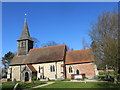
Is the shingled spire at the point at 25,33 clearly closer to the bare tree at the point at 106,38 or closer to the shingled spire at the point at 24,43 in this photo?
the shingled spire at the point at 24,43

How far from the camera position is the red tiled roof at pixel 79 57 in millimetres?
31609

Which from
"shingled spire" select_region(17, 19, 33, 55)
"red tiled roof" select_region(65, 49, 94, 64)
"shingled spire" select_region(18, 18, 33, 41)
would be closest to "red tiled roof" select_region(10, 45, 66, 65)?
"shingled spire" select_region(17, 19, 33, 55)

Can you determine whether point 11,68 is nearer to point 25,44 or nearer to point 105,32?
point 25,44

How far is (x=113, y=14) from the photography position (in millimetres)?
18453

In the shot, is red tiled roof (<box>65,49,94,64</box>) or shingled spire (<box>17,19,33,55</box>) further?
shingled spire (<box>17,19,33,55</box>)

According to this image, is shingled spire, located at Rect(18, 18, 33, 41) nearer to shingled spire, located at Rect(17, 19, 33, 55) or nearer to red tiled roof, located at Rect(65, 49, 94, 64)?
shingled spire, located at Rect(17, 19, 33, 55)

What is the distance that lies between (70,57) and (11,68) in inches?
677

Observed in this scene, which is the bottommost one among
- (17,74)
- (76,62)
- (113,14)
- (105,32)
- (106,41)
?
(17,74)

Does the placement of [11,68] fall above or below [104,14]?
below

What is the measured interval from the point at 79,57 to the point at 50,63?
24.0 ft

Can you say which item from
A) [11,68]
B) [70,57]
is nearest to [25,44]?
[11,68]

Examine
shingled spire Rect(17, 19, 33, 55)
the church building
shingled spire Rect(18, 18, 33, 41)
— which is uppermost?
shingled spire Rect(18, 18, 33, 41)

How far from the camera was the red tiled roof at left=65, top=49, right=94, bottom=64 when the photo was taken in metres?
31.6

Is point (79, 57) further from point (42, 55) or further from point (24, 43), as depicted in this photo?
point (24, 43)
